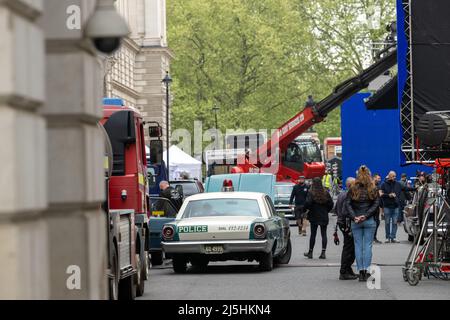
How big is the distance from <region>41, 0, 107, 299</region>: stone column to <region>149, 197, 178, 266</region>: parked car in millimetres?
15491

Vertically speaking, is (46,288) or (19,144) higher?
(19,144)

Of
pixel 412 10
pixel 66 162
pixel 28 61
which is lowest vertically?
pixel 66 162

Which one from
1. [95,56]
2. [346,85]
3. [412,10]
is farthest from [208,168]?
[95,56]

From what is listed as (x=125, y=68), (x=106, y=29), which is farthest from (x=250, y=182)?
(x=125, y=68)

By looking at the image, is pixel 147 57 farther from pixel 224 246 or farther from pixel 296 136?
pixel 224 246

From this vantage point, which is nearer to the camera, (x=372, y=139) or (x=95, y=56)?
(x=95, y=56)

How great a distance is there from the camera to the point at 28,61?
8062mm

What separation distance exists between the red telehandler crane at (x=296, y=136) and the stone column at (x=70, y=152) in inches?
1317

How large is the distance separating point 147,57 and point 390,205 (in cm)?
5190

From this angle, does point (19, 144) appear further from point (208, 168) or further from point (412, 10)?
point (208, 168)

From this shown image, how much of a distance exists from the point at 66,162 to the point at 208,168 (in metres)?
64.5

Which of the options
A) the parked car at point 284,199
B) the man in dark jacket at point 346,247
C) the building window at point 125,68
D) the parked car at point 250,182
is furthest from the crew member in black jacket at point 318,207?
the building window at point 125,68

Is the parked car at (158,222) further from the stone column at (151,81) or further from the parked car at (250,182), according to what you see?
the stone column at (151,81)

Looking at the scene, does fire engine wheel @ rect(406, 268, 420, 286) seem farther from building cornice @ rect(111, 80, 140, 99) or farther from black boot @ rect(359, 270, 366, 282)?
building cornice @ rect(111, 80, 140, 99)
